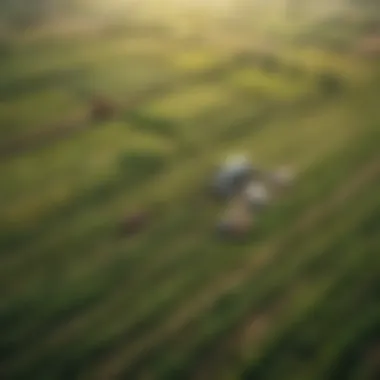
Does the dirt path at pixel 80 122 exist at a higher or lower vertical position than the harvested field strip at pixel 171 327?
higher

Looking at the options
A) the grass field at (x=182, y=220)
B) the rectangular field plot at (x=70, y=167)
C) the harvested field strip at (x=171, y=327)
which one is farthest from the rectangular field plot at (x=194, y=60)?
the harvested field strip at (x=171, y=327)

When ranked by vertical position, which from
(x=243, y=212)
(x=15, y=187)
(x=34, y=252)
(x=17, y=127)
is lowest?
(x=243, y=212)

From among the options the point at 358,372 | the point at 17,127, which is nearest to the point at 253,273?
the point at 358,372

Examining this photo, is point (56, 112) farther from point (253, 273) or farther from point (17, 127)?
point (253, 273)

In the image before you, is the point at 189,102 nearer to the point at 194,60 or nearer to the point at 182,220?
the point at 194,60

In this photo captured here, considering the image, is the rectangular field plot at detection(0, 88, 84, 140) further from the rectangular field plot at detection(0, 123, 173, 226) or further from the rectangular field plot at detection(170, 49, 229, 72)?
the rectangular field plot at detection(170, 49, 229, 72)

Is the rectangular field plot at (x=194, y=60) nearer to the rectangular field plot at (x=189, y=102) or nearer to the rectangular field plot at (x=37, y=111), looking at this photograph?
the rectangular field plot at (x=189, y=102)

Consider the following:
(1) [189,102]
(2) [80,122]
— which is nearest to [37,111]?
(2) [80,122]
